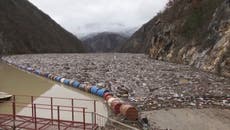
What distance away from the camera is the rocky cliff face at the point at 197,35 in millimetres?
27486

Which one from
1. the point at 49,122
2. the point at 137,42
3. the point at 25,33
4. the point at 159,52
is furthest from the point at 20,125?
the point at 137,42

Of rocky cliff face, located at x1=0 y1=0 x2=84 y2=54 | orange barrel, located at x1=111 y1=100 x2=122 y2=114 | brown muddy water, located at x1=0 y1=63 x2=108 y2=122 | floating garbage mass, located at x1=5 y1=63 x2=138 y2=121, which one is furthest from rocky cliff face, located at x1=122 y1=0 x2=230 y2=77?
rocky cliff face, located at x1=0 y1=0 x2=84 y2=54

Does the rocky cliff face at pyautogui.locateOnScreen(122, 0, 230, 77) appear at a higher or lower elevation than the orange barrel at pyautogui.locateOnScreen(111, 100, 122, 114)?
higher

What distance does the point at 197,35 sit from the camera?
37250mm

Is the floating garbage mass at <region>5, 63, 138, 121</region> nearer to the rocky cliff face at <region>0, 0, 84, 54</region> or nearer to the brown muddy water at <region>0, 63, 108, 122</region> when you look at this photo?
the brown muddy water at <region>0, 63, 108, 122</region>

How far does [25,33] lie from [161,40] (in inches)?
2430

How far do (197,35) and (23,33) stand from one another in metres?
73.8

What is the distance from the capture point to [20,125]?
1052 centimetres

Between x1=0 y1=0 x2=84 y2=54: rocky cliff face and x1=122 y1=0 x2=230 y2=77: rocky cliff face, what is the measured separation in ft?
166

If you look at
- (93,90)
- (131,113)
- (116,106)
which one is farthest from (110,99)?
(93,90)

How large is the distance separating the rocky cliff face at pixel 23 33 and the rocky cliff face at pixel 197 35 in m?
50.7

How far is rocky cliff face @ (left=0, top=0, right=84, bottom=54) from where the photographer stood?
8912cm

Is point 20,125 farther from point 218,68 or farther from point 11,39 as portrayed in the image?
point 11,39

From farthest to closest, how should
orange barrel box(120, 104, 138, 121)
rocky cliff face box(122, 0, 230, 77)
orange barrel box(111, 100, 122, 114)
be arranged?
rocky cliff face box(122, 0, 230, 77), orange barrel box(111, 100, 122, 114), orange barrel box(120, 104, 138, 121)
